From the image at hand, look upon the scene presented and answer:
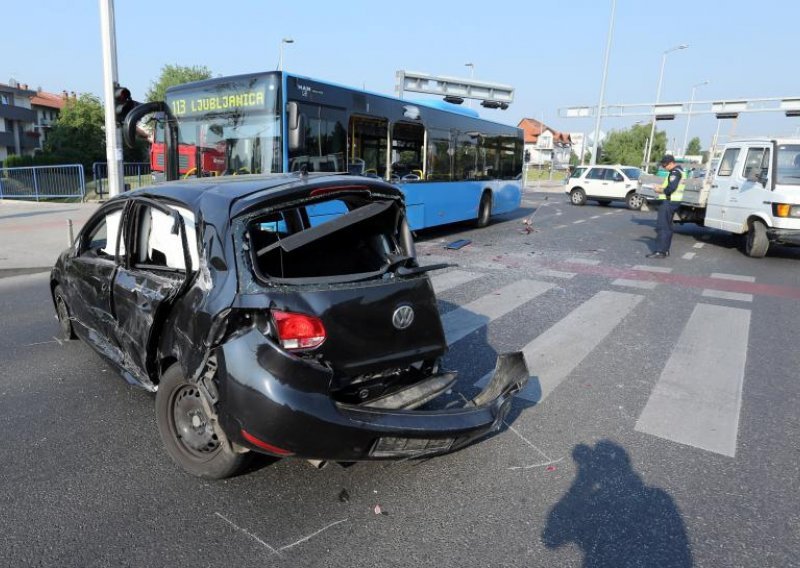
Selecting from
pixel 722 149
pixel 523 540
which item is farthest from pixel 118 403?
pixel 722 149

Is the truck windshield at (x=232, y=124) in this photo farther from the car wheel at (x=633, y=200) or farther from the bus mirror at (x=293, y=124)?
the car wheel at (x=633, y=200)

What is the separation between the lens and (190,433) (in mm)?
3045

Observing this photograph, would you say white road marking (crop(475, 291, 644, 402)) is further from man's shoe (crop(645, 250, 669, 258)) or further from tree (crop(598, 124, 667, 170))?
tree (crop(598, 124, 667, 170))

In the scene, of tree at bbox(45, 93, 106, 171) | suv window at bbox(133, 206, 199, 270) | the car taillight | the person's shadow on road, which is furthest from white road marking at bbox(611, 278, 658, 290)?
tree at bbox(45, 93, 106, 171)

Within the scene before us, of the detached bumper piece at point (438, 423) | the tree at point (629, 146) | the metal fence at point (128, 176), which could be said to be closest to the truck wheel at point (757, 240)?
the detached bumper piece at point (438, 423)

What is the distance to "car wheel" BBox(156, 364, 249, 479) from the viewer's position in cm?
289

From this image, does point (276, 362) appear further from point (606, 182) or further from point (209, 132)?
point (606, 182)

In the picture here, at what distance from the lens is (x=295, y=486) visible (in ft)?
9.70

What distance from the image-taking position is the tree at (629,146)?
73062mm

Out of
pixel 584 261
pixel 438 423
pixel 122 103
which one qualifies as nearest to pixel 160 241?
pixel 438 423

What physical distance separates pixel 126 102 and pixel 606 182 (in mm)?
20067

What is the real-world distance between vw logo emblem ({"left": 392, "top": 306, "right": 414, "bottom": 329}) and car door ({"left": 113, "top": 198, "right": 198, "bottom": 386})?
1.20 m

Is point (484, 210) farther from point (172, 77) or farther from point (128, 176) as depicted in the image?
point (172, 77)

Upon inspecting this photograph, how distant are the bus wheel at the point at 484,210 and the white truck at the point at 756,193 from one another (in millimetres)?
4953
